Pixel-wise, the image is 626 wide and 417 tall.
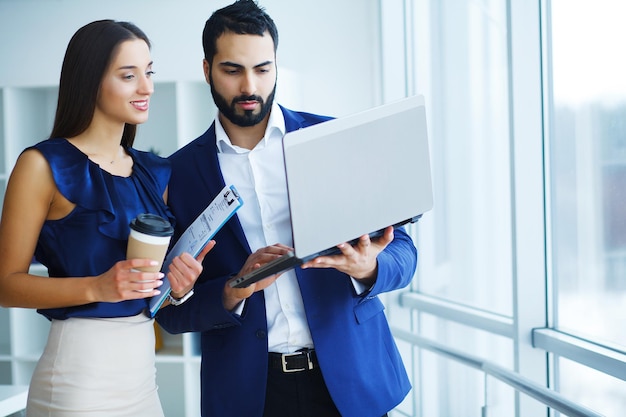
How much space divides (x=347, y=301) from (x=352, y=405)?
254 mm

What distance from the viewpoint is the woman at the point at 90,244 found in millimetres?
1502

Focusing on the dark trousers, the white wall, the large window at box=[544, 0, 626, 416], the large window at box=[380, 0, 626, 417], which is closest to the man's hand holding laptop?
the dark trousers

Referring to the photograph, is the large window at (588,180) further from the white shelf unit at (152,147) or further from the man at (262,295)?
the white shelf unit at (152,147)

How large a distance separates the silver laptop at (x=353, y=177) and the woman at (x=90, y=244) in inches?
13.3

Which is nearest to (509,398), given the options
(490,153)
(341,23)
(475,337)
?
(475,337)

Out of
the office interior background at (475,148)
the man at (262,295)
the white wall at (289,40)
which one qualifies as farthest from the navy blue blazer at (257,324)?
the white wall at (289,40)

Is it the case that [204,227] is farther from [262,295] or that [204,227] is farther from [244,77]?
[244,77]

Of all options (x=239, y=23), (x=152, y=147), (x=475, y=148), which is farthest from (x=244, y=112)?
(x=152, y=147)

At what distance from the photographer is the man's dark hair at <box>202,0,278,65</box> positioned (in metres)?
1.76

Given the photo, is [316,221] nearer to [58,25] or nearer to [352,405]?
[352,405]

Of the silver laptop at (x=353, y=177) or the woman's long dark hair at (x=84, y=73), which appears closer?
the silver laptop at (x=353, y=177)

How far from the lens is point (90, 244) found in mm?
1554

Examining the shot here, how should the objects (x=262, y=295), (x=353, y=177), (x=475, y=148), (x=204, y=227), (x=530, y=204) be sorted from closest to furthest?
(x=353, y=177) < (x=204, y=227) < (x=262, y=295) < (x=530, y=204) < (x=475, y=148)

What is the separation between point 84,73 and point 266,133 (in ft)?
1.53
